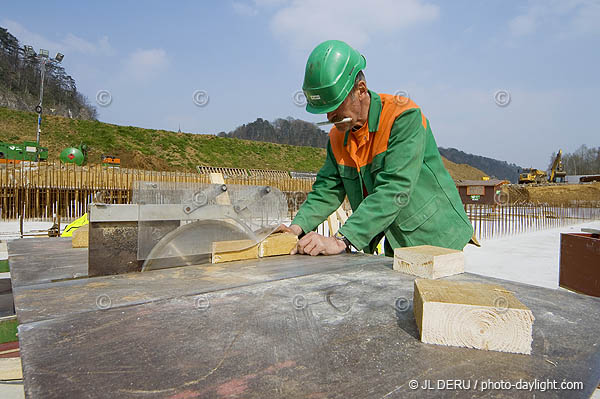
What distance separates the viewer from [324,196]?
2.65 m

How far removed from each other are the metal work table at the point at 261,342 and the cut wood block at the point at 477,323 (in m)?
0.03

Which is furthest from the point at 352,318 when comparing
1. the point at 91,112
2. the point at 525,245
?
the point at 91,112

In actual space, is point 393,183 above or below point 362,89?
below

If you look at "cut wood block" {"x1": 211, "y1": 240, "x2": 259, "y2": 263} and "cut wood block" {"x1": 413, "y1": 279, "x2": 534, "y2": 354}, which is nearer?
"cut wood block" {"x1": 413, "y1": 279, "x2": 534, "y2": 354}

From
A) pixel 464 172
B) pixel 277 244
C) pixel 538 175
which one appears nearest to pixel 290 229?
pixel 277 244

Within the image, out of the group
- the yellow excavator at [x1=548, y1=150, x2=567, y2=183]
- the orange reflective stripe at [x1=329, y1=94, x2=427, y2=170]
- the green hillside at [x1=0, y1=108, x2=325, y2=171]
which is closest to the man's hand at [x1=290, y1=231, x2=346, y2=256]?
the orange reflective stripe at [x1=329, y1=94, x2=427, y2=170]

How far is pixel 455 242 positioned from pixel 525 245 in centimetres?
1042

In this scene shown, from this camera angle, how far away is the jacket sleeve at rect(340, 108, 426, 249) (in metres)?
1.96

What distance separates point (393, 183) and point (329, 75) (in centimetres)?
69

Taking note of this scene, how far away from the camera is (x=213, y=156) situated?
145 ft

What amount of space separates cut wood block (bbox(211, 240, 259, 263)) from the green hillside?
36824mm

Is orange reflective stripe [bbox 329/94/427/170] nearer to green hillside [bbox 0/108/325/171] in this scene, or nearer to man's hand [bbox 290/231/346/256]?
man's hand [bbox 290/231/346/256]

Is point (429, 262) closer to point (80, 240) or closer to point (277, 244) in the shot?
point (277, 244)

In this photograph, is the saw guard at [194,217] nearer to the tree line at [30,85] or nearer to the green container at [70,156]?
the green container at [70,156]
